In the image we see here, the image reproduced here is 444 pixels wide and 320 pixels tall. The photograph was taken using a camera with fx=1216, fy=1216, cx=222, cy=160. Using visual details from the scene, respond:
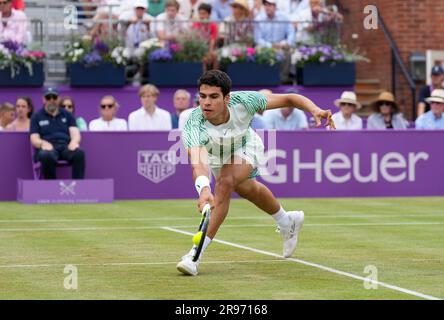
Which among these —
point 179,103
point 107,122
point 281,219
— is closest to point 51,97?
point 107,122

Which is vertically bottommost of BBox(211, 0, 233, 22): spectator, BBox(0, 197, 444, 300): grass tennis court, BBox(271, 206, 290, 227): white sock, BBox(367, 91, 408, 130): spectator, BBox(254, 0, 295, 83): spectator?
BBox(0, 197, 444, 300): grass tennis court

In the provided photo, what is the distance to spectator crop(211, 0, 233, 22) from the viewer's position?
77.0ft

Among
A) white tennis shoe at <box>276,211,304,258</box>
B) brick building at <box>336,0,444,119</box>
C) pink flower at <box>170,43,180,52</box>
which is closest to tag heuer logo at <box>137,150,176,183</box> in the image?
pink flower at <box>170,43,180,52</box>

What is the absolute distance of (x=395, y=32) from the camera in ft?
81.7

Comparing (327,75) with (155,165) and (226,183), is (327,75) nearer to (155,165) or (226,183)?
(155,165)

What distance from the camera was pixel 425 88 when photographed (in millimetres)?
22359

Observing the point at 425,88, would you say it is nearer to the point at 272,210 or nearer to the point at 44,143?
the point at 44,143

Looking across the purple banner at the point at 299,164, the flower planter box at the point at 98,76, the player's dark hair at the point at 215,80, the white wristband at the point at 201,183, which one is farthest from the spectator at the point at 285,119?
the white wristband at the point at 201,183

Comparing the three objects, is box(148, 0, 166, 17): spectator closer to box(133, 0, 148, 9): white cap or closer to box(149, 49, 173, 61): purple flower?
box(133, 0, 148, 9): white cap

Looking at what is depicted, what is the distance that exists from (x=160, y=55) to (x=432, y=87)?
5.00 meters

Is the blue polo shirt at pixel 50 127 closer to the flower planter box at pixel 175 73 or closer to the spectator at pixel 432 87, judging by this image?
the flower planter box at pixel 175 73

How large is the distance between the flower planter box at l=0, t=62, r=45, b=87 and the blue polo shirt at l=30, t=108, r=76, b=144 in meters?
3.71

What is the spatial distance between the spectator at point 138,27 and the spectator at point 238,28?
4.62 feet

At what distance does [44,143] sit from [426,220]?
238 inches
